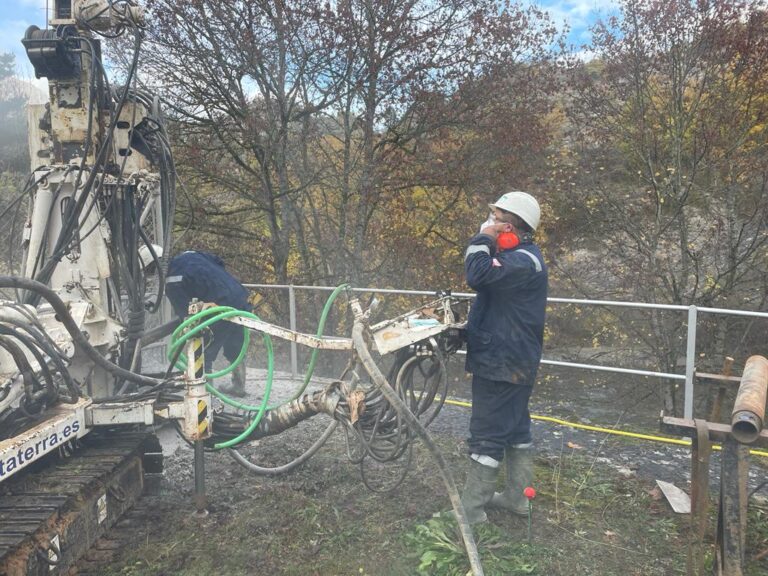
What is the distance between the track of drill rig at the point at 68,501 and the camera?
2961 millimetres

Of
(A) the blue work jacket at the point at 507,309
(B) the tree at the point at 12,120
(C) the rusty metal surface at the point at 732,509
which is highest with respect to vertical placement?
(B) the tree at the point at 12,120

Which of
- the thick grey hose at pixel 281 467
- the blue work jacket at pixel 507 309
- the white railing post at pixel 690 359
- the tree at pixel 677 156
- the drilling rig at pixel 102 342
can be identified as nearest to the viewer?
the drilling rig at pixel 102 342

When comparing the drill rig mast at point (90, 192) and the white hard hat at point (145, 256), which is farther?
the white hard hat at point (145, 256)

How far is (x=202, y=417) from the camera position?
12.7 ft

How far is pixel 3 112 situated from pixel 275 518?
36.5 metres

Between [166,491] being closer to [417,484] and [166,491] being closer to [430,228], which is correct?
[417,484]

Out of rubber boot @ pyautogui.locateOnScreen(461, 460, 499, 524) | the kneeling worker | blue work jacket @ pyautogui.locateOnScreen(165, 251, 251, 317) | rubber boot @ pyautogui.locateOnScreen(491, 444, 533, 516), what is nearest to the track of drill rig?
the kneeling worker

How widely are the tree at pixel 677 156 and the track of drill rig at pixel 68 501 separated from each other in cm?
811

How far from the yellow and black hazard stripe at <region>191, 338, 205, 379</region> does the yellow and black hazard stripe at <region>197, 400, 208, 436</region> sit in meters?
0.18

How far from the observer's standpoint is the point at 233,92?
1005 cm

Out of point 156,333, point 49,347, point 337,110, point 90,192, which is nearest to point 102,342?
point 156,333

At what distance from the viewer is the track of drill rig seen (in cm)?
296

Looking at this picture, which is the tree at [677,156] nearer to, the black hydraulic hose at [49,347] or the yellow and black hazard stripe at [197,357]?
the yellow and black hazard stripe at [197,357]

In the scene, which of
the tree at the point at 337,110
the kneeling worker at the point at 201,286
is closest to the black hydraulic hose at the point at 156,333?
the kneeling worker at the point at 201,286
